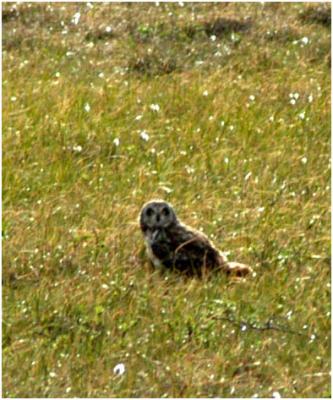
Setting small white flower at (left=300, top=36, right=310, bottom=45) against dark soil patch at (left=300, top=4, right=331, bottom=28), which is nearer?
small white flower at (left=300, top=36, right=310, bottom=45)

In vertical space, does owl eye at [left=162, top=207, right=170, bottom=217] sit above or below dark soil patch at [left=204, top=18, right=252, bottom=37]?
below

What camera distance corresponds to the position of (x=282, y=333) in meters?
9.26

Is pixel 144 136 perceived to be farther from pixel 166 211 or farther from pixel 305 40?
pixel 305 40

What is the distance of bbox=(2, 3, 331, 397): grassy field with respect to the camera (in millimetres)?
8828

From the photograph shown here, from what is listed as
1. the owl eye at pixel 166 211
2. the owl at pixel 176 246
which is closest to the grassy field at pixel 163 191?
the owl at pixel 176 246

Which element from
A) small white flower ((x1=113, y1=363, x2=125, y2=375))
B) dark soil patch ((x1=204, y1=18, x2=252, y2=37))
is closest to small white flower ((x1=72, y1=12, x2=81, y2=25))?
dark soil patch ((x1=204, y1=18, x2=252, y2=37))

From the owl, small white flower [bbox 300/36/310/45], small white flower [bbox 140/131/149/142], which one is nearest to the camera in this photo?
the owl

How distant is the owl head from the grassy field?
0.18 metres

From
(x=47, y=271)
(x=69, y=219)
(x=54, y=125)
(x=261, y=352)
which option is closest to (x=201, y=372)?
(x=261, y=352)

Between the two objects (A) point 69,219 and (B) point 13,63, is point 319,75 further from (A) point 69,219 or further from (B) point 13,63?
(A) point 69,219

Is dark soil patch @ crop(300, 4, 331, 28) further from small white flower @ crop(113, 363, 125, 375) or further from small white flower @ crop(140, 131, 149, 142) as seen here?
small white flower @ crop(113, 363, 125, 375)

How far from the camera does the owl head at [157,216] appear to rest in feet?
34.2

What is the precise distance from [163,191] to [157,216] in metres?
1.36

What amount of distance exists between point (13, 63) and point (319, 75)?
3220 mm
